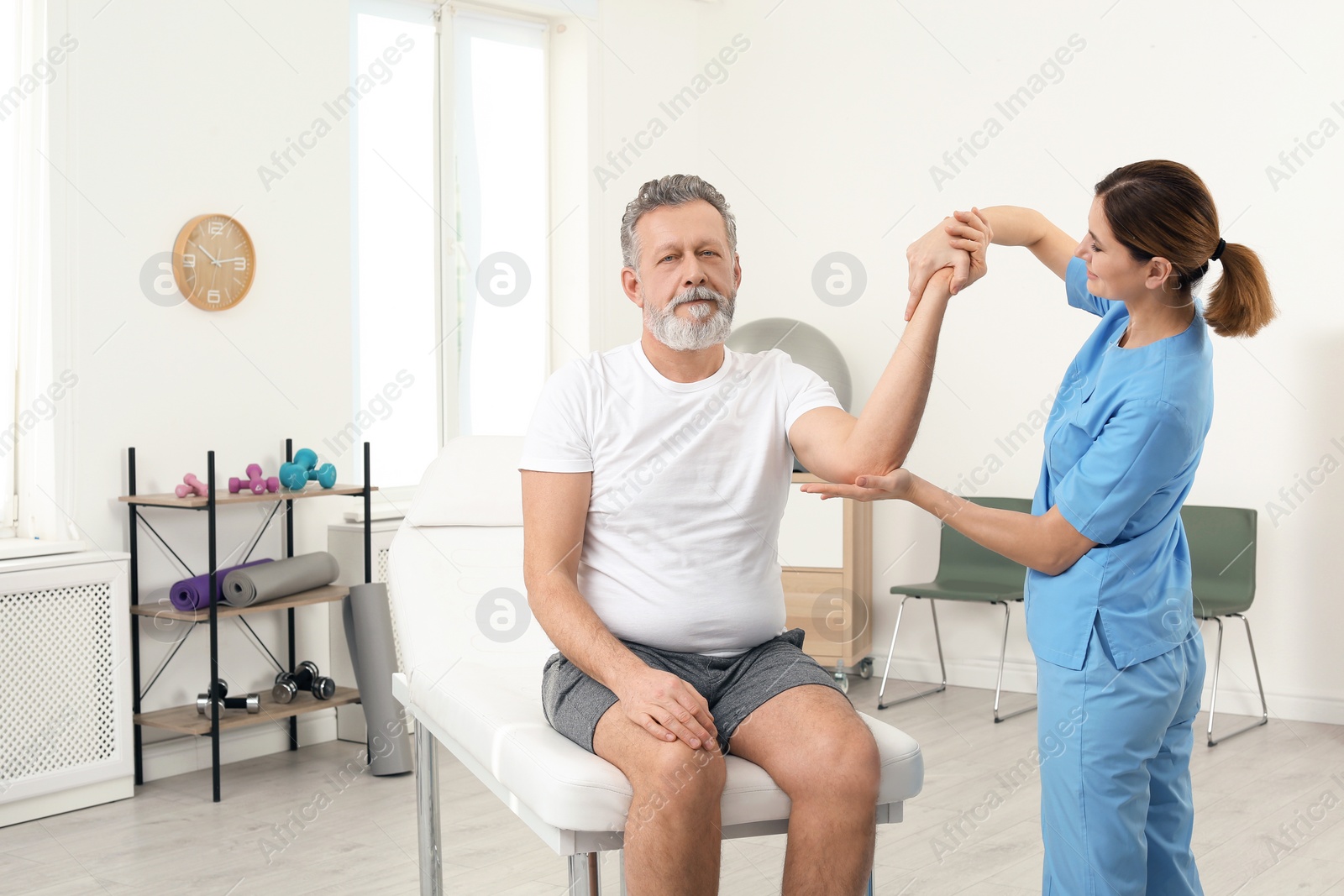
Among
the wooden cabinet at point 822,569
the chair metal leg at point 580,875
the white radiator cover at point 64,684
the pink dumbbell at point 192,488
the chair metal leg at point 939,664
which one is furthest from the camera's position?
the wooden cabinet at point 822,569

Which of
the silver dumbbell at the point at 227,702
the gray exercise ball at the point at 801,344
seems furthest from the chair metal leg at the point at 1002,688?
the silver dumbbell at the point at 227,702

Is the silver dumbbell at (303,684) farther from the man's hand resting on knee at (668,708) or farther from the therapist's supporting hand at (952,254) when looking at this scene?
Answer: the therapist's supporting hand at (952,254)

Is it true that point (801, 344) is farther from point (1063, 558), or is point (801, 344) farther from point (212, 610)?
point (1063, 558)

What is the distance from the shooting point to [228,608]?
293 cm

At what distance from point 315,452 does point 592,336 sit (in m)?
1.36

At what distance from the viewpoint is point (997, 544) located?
144cm

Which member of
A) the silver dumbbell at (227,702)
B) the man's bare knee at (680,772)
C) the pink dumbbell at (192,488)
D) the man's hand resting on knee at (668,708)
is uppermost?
the pink dumbbell at (192,488)

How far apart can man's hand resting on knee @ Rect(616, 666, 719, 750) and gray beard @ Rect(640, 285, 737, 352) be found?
45 cm

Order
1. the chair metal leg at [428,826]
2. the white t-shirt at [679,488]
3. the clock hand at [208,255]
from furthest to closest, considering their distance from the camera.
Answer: the clock hand at [208,255], the chair metal leg at [428,826], the white t-shirt at [679,488]

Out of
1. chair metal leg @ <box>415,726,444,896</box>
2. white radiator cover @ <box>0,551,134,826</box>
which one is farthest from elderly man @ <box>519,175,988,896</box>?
white radiator cover @ <box>0,551,134,826</box>

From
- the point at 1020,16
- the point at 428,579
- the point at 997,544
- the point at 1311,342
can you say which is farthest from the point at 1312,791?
the point at 1020,16

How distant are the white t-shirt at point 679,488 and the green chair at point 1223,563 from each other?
2093 millimetres

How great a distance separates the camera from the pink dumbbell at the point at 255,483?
306 cm

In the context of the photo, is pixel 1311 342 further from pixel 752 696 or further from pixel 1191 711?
pixel 752 696
